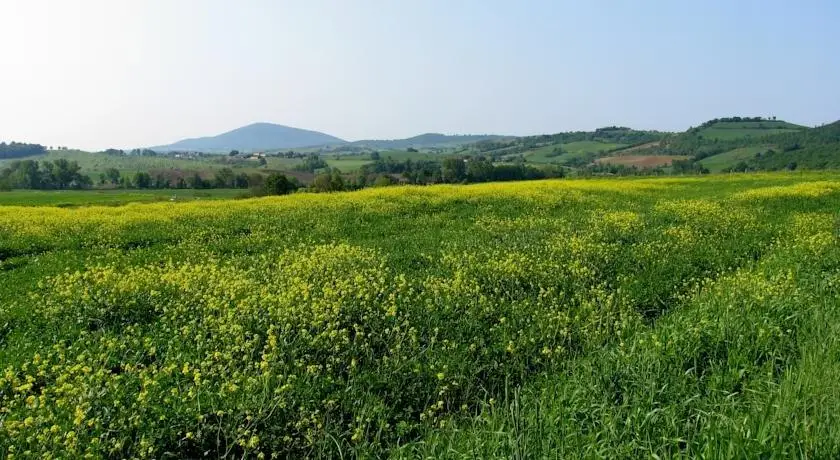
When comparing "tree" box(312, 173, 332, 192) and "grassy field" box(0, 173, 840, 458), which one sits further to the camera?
"tree" box(312, 173, 332, 192)

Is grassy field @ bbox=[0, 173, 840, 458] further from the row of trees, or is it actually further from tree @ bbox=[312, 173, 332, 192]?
the row of trees

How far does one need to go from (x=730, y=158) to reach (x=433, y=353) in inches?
5945

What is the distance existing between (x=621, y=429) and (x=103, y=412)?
512 cm

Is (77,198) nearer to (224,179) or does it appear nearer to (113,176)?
(224,179)

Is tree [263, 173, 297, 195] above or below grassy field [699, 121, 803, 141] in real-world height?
below

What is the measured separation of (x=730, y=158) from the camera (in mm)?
135250

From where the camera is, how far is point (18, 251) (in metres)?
15.8

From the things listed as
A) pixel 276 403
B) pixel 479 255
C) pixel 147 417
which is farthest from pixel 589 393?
pixel 479 255

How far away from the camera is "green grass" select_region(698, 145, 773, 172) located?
12350 centimetres

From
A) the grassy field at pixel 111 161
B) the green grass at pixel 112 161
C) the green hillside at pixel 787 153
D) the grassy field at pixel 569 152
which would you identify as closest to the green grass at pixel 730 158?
the green hillside at pixel 787 153

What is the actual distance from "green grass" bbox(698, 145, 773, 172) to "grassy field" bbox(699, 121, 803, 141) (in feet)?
79.0

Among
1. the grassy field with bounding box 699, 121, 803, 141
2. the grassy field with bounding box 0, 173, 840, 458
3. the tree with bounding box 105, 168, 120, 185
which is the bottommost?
the grassy field with bounding box 0, 173, 840, 458

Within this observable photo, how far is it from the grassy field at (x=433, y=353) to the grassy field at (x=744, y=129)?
181 metres

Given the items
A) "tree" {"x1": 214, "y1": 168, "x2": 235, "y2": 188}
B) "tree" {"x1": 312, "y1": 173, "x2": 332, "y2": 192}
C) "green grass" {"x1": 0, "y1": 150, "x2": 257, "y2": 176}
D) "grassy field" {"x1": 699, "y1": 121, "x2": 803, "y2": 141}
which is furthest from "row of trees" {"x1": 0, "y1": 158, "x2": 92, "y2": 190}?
"grassy field" {"x1": 699, "y1": 121, "x2": 803, "y2": 141}
